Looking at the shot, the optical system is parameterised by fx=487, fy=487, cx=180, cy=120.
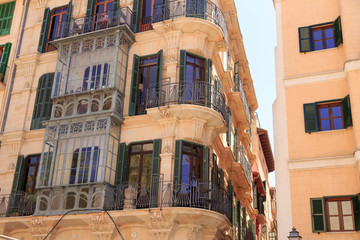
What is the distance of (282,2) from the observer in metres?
20.6

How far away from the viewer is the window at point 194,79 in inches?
797

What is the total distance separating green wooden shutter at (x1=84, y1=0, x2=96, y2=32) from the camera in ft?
76.4

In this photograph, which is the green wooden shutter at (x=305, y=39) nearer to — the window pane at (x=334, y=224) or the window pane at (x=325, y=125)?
the window pane at (x=325, y=125)

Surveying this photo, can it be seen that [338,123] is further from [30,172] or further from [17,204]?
[17,204]

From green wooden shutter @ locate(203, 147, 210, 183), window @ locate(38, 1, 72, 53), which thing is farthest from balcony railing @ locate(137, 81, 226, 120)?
window @ locate(38, 1, 72, 53)

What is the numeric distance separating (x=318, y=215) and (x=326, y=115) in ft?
12.3

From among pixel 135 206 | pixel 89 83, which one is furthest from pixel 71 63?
pixel 135 206

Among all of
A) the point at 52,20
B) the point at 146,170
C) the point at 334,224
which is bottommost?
the point at 334,224

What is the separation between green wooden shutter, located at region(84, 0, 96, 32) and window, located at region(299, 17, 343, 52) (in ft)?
32.6

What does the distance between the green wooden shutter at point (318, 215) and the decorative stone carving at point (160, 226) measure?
5026 mm

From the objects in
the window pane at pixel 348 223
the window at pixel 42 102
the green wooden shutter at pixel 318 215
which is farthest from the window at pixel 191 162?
the window at pixel 42 102

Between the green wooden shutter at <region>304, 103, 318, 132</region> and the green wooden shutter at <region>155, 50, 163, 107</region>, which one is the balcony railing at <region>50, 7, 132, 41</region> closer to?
the green wooden shutter at <region>155, 50, 163, 107</region>

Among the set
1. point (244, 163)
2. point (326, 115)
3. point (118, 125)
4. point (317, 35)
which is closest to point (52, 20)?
point (118, 125)

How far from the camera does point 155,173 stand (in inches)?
757
